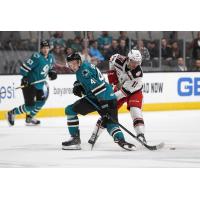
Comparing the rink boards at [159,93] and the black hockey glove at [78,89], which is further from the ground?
the black hockey glove at [78,89]

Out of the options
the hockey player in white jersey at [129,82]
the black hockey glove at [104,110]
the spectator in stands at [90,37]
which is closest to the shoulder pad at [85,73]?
the black hockey glove at [104,110]

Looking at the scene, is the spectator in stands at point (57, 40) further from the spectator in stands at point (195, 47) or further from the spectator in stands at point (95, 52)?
the spectator in stands at point (195, 47)

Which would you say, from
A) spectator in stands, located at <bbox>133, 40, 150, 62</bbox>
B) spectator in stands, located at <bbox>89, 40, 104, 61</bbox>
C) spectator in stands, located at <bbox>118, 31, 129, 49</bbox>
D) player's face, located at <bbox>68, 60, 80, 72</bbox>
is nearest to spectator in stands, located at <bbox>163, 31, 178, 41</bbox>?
spectator in stands, located at <bbox>133, 40, 150, 62</bbox>

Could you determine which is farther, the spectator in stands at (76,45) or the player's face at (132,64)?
the spectator in stands at (76,45)

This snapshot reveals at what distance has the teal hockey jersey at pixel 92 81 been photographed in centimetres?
635

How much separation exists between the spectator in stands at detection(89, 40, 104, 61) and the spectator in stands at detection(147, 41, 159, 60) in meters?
0.94

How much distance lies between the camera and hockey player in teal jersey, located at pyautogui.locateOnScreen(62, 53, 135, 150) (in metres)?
6.36

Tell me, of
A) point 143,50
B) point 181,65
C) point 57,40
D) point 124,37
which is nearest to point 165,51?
point 181,65

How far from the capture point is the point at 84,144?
725cm

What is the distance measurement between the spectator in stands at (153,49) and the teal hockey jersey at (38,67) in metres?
2.67

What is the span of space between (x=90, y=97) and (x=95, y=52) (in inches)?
183

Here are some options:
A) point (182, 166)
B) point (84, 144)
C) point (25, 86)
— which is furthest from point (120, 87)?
point (25, 86)

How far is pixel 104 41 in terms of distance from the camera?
1128 centimetres

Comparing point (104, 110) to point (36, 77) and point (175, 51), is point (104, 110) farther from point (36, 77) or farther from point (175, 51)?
point (175, 51)
